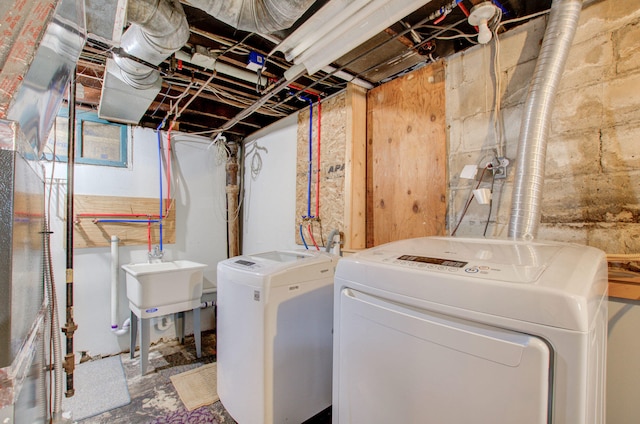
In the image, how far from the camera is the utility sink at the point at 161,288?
2387 mm

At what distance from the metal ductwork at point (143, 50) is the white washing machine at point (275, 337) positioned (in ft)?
3.99

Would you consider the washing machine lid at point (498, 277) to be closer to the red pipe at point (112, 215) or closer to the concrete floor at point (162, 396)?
the concrete floor at point (162, 396)

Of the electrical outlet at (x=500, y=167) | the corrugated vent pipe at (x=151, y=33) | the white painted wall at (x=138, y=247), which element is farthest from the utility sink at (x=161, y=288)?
the electrical outlet at (x=500, y=167)

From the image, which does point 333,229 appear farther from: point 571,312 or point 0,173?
point 0,173

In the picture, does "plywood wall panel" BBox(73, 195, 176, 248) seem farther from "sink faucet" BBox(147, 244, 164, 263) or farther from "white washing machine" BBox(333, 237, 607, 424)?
"white washing machine" BBox(333, 237, 607, 424)

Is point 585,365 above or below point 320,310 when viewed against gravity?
above

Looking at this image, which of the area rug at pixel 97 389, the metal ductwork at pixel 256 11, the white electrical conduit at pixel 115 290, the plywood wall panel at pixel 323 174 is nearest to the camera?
the metal ductwork at pixel 256 11

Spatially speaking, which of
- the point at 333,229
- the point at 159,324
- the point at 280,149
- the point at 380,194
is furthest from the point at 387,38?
the point at 159,324

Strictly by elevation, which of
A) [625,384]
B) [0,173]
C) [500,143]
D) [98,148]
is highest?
[98,148]

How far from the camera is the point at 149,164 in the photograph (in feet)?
9.93

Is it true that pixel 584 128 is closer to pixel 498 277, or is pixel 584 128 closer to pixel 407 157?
pixel 407 157

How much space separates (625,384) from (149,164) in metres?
3.69

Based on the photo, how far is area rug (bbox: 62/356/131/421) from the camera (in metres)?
1.94

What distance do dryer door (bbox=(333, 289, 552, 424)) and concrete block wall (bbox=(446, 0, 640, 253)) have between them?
99 cm
